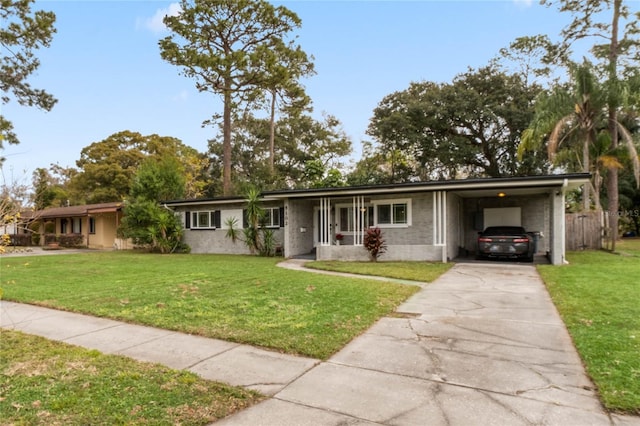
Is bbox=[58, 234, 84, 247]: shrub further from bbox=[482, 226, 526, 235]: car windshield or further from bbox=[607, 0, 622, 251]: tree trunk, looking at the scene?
bbox=[607, 0, 622, 251]: tree trunk

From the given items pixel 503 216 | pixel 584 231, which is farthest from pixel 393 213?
pixel 584 231

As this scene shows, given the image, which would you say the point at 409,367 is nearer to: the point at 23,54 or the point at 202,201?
the point at 202,201

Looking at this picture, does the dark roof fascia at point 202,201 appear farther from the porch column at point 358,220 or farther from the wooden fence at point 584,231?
the wooden fence at point 584,231

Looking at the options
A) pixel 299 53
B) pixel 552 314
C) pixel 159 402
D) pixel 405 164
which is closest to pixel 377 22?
pixel 299 53

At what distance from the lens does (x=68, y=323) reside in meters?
5.54

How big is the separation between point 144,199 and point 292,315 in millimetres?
16109

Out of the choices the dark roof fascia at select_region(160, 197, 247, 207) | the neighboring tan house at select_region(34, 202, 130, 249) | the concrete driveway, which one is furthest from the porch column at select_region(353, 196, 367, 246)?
the neighboring tan house at select_region(34, 202, 130, 249)

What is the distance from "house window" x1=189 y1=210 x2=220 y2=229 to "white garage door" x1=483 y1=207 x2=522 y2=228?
12617mm

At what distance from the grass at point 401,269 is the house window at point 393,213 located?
6.83 ft

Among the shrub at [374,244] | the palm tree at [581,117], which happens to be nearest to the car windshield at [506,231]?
the shrub at [374,244]

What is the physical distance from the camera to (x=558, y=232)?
11.9 meters

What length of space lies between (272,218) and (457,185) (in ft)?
27.4

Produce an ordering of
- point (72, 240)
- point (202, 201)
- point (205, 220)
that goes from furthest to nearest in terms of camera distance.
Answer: point (72, 240) < point (205, 220) < point (202, 201)

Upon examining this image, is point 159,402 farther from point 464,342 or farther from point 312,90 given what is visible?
point 312,90
